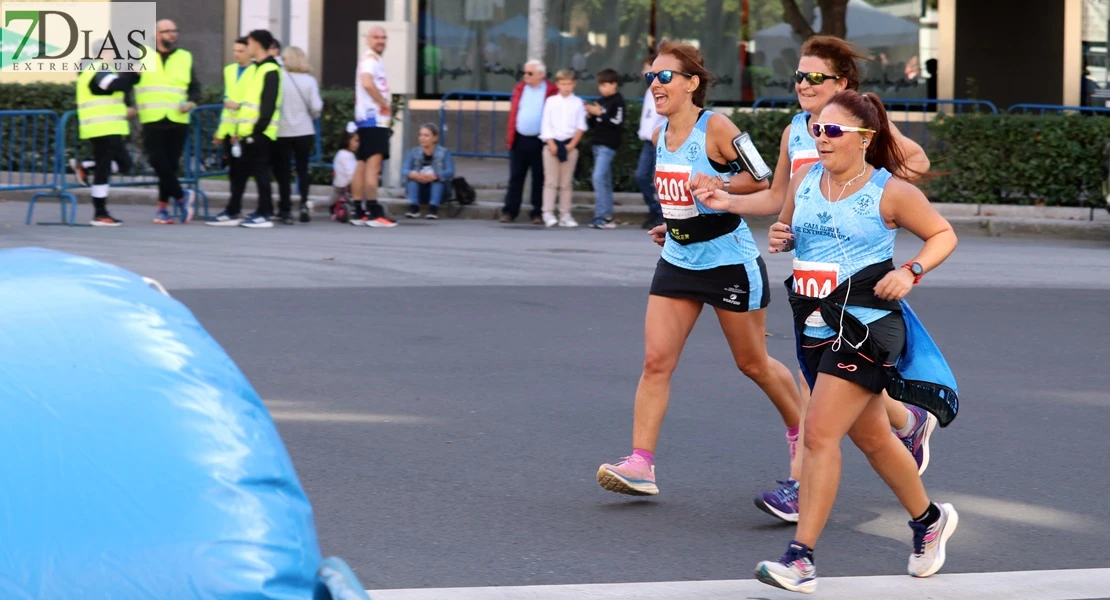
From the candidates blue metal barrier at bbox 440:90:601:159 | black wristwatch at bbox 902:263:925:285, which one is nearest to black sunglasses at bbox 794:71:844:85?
black wristwatch at bbox 902:263:925:285

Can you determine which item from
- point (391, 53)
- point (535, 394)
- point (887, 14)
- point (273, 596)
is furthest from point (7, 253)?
point (887, 14)

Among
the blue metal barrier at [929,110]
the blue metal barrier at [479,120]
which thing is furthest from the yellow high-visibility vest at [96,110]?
the blue metal barrier at [929,110]

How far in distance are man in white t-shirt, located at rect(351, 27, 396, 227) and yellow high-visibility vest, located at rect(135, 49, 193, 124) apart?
5.58ft

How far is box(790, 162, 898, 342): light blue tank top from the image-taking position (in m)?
4.54

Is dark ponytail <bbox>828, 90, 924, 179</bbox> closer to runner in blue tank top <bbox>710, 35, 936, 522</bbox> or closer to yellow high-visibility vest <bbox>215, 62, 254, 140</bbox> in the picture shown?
runner in blue tank top <bbox>710, 35, 936, 522</bbox>

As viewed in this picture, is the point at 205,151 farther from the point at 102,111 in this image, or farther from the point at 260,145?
the point at 102,111

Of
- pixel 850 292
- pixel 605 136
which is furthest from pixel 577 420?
pixel 605 136

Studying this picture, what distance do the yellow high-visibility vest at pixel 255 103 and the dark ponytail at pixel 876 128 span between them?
1035cm

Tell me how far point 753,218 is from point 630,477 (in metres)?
11.1

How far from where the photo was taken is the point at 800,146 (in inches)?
211

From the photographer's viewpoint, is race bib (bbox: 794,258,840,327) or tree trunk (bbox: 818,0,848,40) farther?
tree trunk (bbox: 818,0,848,40)

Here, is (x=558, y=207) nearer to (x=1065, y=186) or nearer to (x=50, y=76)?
(x=1065, y=186)

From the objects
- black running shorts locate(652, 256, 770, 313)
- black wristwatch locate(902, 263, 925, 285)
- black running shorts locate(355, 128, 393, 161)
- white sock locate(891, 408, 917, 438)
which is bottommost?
white sock locate(891, 408, 917, 438)

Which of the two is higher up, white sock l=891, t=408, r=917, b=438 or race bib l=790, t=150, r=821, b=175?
race bib l=790, t=150, r=821, b=175
